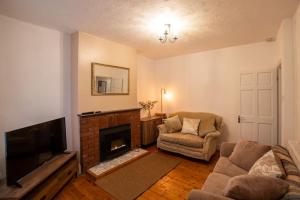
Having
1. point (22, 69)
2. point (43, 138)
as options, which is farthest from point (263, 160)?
point (22, 69)

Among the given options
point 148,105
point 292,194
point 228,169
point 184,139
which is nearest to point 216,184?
point 228,169

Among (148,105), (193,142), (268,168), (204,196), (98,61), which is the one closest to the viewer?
(204,196)

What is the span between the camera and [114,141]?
345 cm

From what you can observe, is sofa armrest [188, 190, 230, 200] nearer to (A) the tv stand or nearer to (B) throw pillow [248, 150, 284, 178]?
(B) throw pillow [248, 150, 284, 178]

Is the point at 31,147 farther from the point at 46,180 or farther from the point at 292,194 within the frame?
the point at 292,194

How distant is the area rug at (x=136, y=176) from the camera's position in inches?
91.7

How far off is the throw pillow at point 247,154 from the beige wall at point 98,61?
244 cm

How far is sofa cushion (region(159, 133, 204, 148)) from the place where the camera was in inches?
128

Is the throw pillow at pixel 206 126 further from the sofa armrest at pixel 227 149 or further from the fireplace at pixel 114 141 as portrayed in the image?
the fireplace at pixel 114 141

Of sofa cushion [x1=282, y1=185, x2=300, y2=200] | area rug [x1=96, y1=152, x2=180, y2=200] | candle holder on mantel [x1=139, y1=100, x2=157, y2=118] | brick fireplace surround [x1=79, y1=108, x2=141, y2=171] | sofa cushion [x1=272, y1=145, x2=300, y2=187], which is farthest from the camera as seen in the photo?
candle holder on mantel [x1=139, y1=100, x2=157, y2=118]

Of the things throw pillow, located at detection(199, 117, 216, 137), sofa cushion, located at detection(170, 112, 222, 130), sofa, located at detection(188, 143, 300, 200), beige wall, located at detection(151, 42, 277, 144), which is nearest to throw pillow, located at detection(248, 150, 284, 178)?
sofa, located at detection(188, 143, 300, 200)

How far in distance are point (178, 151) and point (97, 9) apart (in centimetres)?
307

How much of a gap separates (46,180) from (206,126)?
10.3 feet

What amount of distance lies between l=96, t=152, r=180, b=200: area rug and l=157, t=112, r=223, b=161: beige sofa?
0.91 feet
